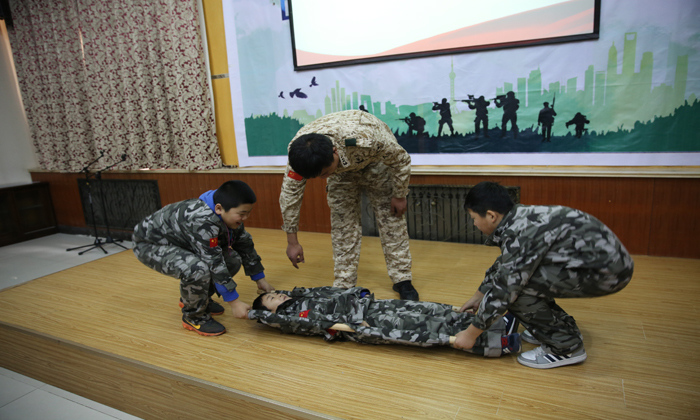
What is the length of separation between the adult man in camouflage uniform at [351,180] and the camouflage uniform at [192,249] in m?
0.35

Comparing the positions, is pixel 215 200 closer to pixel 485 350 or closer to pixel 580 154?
pixel 485 350

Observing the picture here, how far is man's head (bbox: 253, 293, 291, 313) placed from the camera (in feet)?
7.06

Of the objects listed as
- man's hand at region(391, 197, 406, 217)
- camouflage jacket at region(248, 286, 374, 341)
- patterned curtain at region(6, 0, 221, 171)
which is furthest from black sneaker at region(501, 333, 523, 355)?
patterned curtain at region(6, 0, 221, 171)

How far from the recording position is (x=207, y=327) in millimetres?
2162

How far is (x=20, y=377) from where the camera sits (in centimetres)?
232

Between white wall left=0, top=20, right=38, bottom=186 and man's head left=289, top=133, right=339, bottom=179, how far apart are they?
492cm

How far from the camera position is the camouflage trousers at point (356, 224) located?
2.42 metres

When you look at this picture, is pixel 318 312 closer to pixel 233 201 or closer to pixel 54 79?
pixel 233 201

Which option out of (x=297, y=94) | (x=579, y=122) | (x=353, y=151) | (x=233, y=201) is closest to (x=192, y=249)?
(x=233, y=201)

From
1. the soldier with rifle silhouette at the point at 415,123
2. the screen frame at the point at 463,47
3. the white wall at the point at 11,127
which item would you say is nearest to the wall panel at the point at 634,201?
the soldier with rifle silhouette at the point at 415,123

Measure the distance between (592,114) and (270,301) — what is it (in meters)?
2.48

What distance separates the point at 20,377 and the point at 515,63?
3.71 metres

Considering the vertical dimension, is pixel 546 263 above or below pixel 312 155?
below

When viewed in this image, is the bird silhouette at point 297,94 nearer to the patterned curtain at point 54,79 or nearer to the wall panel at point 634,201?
the wall panel at point 634,201
